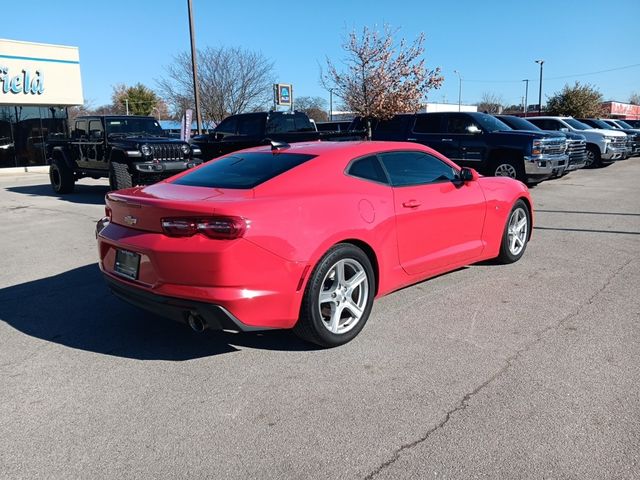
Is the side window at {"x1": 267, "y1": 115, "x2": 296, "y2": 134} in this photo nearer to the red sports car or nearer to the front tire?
the red sports car

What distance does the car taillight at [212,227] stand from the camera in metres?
3.40

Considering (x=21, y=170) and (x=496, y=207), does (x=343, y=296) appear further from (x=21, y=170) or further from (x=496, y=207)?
(x=21, y=170)

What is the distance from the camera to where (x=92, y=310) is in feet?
16.1

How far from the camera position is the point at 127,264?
388 centimetres

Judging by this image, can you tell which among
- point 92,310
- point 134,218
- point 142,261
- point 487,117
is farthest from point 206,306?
point 487,117

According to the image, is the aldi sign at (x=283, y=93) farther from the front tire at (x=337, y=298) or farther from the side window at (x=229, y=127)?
the front tire at (x=337, y=298)

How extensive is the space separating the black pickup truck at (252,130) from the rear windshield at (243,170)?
26.1ft

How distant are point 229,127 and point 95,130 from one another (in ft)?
10.8

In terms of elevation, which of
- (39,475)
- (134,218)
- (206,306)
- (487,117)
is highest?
(487,117)

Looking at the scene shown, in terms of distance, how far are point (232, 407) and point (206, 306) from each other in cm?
65

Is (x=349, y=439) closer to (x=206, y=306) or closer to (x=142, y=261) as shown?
(x=206, y=306)

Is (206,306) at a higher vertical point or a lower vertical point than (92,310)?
higher

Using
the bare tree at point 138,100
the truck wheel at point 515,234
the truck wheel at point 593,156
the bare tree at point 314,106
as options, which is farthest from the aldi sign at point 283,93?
the bare tree at point 138,100

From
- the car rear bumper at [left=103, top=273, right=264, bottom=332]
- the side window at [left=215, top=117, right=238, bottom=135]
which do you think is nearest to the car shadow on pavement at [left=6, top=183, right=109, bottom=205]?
the side window at [left=215, top=117, right=238, bottom=135]
